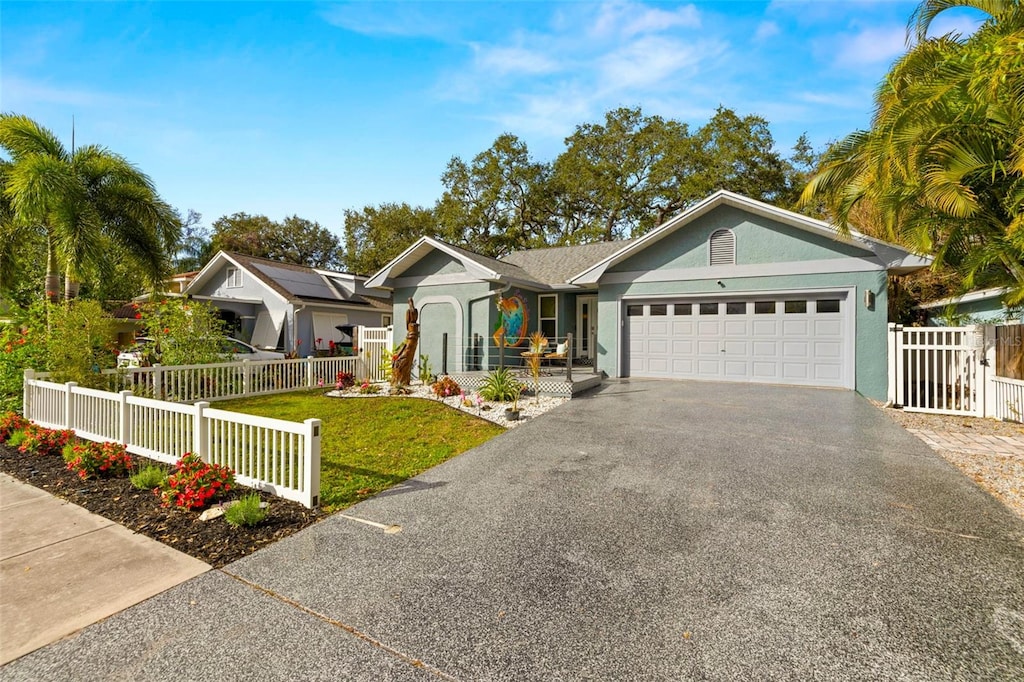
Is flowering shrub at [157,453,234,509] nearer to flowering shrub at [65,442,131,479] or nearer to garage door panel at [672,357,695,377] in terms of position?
flowering shrub at [65,442,131,479]

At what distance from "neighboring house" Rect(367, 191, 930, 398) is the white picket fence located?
74cm

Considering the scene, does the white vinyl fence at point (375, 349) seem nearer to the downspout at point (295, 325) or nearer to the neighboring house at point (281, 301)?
the neighboring house at point (281, 301)

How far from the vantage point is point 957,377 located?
29.8 ft

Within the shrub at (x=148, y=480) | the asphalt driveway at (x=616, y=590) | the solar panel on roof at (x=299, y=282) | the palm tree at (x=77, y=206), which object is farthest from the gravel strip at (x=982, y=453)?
the solar panel on roof at (x=299, y=282)

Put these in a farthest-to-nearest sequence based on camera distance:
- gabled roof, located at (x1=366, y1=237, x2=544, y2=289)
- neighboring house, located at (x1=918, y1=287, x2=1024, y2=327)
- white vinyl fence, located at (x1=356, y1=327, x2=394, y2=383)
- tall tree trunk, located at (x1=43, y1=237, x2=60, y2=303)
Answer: white vinyl fence, located at (x1=356, y1=327, x2=394, y2=383)
gabled roof, located at (x1=366, y1=237, x2=544, y2=289)
tall tree trunk, located at (x1=43, y1=237, x2=60, y2=303)
neighboring house, located at (x1=918, y1=287, x2=1024, y2=327)

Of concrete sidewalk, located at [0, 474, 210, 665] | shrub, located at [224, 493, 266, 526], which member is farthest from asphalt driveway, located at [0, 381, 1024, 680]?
shrub, located at [224, 493, 266, 526]

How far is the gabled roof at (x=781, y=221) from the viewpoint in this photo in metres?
10.5

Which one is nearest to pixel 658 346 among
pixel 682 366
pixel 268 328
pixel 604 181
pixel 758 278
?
pixel 682 366

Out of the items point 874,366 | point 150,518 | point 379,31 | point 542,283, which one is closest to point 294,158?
point 379,31

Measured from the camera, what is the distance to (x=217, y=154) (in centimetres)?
1058

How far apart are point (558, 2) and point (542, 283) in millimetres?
7843

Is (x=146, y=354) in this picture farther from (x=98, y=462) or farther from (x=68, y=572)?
(x=68, y=572)

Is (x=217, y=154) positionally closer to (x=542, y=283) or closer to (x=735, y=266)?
(x=542, y=283)

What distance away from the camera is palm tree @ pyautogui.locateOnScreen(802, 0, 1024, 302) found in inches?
249
